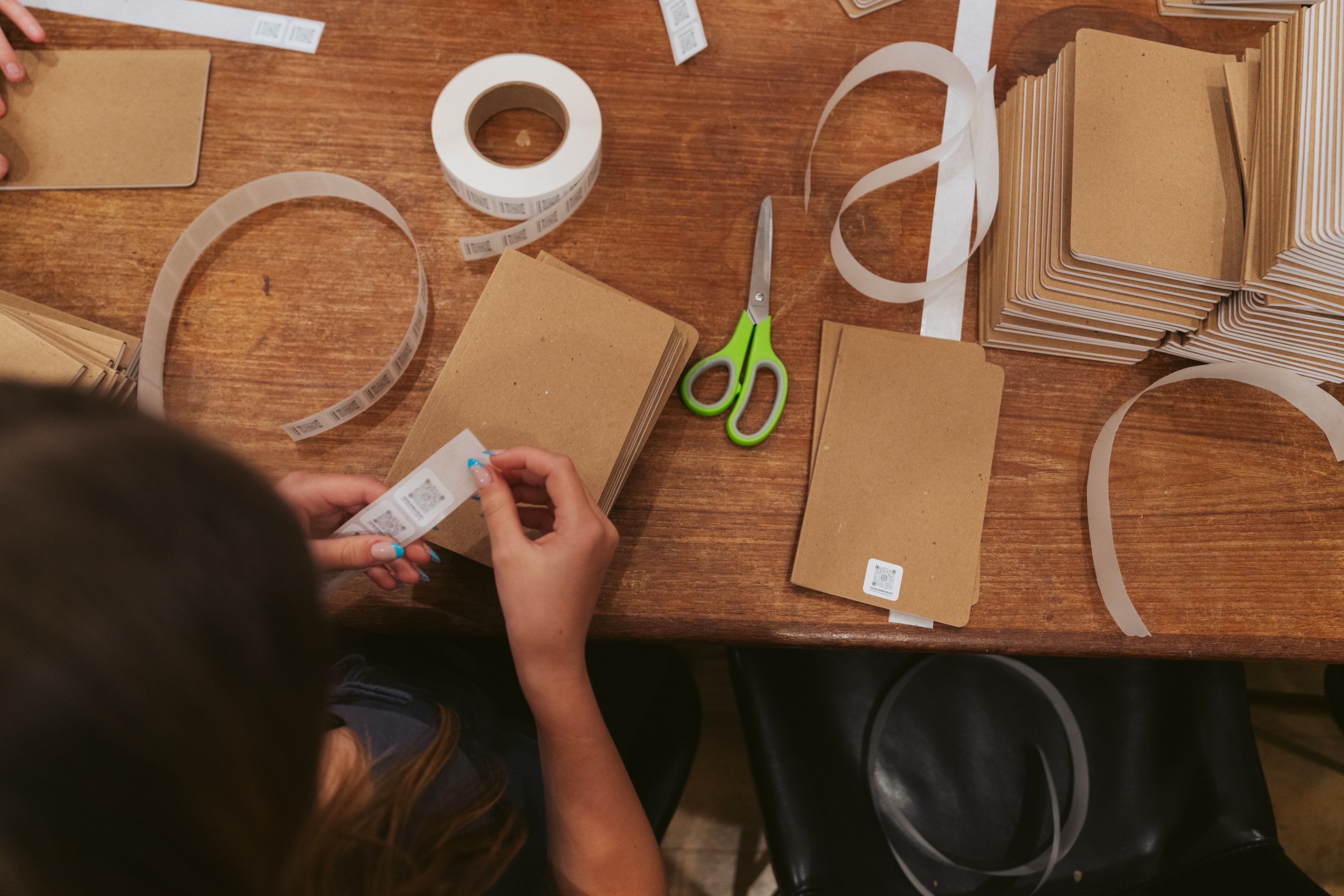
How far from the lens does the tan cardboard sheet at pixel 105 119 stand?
831 millimetres

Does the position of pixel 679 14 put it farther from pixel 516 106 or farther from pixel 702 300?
pixel 702 300

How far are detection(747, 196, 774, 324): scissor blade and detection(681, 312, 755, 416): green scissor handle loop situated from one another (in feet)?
0.04

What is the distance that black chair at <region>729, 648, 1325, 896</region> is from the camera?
93 cm

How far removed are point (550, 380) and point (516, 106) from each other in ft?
1.23

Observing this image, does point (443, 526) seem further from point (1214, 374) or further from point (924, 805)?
point (1214, 374)

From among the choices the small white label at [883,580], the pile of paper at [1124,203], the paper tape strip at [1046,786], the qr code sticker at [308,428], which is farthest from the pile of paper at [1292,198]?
the qr code sticker at [308,428]

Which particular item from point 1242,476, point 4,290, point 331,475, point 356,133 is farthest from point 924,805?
point 4,290

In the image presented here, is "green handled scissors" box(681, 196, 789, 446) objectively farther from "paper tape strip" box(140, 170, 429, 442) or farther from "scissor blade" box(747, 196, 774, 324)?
"paper tape strip" box(140, 170, 429, 442)

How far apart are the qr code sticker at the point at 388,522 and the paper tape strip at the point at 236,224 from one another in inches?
5.4

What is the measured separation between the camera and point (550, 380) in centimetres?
76

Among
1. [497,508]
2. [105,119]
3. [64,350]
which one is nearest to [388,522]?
[497,508]

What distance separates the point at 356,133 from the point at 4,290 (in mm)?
413

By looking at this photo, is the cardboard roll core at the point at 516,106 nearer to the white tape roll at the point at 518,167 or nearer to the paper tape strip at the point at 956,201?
the white tape roll at the point at 518,167

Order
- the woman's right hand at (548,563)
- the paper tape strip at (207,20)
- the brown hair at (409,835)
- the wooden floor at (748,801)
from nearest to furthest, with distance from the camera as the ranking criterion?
the brown hair at (409,835), the woman's right hand at (548,563), the paper tape strip at (207,20), the wooden floor at (748,801)
